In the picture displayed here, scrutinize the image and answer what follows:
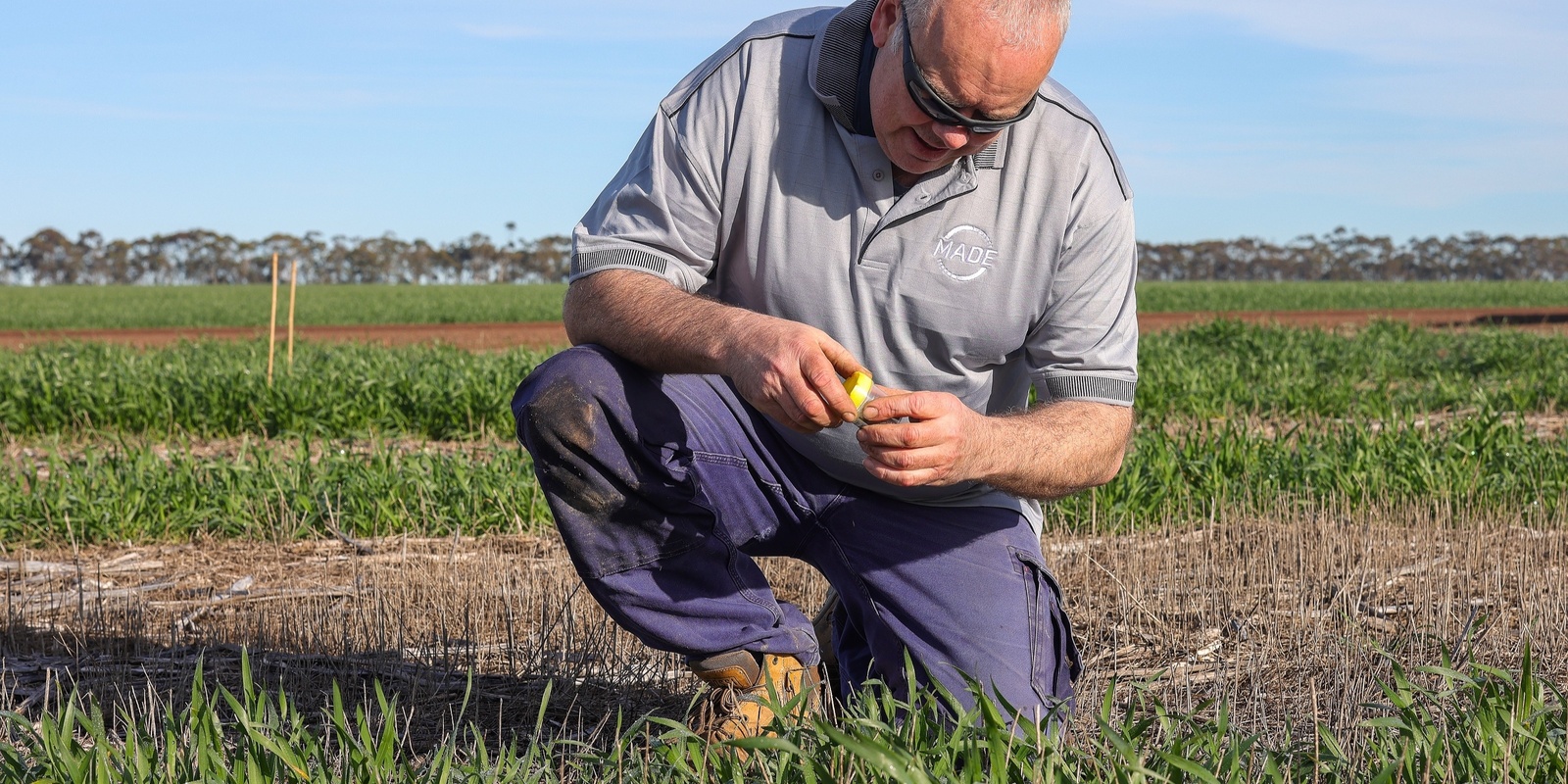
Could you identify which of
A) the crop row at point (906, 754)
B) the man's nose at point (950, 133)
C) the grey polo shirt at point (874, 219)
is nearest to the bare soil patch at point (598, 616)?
the crop row at point (906, 754)

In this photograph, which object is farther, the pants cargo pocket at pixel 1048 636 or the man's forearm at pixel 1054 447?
the pants cargo pocket at pixel 1048 636

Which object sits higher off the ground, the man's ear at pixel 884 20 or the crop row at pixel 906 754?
the man's ear at pixel 884 20

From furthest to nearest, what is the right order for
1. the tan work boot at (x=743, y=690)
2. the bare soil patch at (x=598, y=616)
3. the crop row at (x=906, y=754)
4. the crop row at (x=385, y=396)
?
the crop row at (x=385, y=396) < the bare soil patch at (x=598, y=616) < the tan work boot at (x=743, y=690) < the crop row at (x=906, y=754)

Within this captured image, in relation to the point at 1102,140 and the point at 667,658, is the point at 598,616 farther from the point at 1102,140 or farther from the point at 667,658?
the point at 1102,140

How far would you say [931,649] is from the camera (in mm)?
3006

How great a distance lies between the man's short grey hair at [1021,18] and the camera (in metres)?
2.55

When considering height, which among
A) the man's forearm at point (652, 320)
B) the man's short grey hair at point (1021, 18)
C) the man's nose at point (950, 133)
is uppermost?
the man's short grey hair at point (1021, 18)

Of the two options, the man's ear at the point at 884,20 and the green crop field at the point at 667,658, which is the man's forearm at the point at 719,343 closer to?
the green crop field at the point at 667,658

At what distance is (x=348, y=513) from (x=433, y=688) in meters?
2.52

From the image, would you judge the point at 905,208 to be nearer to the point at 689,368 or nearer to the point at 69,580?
the point at 689,368

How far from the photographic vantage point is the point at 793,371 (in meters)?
2.35

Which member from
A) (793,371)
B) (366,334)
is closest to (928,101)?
(793,371)

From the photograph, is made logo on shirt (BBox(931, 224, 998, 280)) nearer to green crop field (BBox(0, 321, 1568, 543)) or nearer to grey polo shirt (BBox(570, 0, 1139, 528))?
grey polo shirt (BBox(570, 0, 1139, 528))

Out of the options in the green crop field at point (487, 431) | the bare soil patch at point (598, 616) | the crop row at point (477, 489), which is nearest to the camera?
the bare soil patch at point (598, 616)
